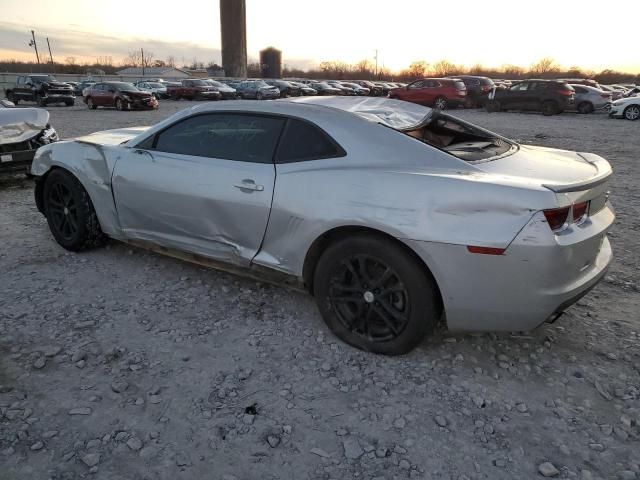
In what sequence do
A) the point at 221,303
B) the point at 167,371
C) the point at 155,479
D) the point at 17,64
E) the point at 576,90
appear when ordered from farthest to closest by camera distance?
the point at 17,64, the point at 576,90, the point at 221,303, the point at 167,371, the point at 155,479

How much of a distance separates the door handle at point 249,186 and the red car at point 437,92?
22498 mm

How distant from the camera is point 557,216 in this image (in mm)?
2367

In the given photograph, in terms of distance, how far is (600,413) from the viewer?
94.4 inches

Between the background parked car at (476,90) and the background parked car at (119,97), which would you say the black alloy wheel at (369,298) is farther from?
the background parked car at (476,90)

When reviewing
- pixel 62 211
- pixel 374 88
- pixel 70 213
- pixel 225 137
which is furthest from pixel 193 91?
pixel 225 137

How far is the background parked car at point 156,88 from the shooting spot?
1362 inches

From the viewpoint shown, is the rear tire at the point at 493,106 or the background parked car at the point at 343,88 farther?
the background parked car at the point at 343,88

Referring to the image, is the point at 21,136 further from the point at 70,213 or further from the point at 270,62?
the point at 270,62

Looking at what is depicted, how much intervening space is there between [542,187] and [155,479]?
2.20 meters

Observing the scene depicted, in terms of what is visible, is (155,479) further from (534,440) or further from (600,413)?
(600,413)

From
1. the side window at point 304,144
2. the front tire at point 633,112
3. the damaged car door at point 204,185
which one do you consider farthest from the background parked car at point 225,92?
the side window at point 304,144

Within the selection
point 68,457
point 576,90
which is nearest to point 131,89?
point 576,90

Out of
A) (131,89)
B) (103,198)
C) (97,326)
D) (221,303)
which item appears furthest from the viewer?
(131,89)

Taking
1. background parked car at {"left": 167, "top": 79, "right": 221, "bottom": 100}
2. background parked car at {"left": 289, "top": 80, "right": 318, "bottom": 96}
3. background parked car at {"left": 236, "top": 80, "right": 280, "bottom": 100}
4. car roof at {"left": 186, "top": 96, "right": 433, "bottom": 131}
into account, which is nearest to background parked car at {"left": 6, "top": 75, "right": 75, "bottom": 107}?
background parked car at {"left": 167, "top": 79, "right": 221, "bottom": 100}
